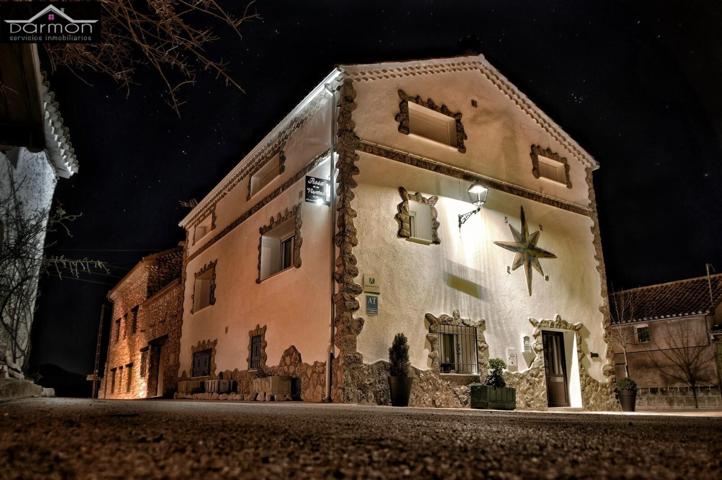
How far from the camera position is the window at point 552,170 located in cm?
1392

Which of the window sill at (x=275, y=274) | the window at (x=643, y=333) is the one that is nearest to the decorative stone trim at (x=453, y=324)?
the window sill at (x=275, y=274)

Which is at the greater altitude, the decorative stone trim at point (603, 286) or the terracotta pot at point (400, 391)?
the decorative stone trim at point (603, 286)

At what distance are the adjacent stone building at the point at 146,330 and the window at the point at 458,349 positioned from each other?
1012 cm

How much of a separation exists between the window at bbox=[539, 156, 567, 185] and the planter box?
6.64 meters

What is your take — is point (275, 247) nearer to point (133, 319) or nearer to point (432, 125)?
point (432, 125)

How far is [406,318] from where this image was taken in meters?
9.77

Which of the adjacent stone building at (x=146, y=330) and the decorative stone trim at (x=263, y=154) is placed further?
the adjacent stone building at (x=146, y=330)

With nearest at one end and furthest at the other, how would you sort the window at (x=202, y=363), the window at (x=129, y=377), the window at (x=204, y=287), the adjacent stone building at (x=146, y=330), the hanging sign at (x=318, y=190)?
1. the hanging sign at (x=318, y=190)
2. the window at (x=202, y=363)
3. the window at (x=204, y=287)
4. the adjacent stone building at (x=146, y=330)
5. the window at (x=129, y=377)

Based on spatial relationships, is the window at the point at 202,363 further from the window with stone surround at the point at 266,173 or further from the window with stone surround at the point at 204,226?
the window with stone surround at the point at 266,173

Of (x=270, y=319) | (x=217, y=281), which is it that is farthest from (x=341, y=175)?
(x=217, y=281)

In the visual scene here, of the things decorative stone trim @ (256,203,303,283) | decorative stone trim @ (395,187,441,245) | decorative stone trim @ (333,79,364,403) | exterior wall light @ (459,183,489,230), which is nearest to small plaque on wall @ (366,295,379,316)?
decorative stone trim @ (333,79,364,403)

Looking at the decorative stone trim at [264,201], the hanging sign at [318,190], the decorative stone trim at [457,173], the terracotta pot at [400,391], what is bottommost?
the terracotta pot at [400,391]

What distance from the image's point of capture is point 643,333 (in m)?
24.6

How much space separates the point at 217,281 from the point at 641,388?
69.5 feet
